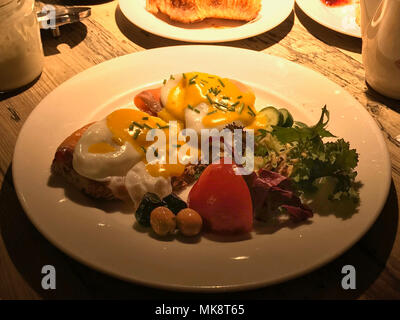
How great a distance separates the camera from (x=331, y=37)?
2.73 meters

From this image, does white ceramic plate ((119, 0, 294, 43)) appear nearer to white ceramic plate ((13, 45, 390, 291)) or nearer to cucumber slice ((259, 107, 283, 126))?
white ceramic plate ((13, 45, 390, 291))

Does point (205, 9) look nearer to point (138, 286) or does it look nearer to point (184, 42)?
point (184, 42)

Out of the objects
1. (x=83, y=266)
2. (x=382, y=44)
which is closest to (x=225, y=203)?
(x=83, y=266)

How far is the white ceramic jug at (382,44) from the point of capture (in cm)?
194

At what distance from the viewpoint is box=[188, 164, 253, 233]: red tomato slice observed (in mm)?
1528

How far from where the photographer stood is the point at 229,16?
2.79 metres

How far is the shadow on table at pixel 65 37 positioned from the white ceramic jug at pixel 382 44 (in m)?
1.68

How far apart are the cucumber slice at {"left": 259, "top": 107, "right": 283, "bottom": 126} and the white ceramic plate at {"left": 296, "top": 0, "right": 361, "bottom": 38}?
885 millimetres

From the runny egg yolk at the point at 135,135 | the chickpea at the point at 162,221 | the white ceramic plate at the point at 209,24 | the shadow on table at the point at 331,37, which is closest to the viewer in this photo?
the chickpea at the point at 162,221

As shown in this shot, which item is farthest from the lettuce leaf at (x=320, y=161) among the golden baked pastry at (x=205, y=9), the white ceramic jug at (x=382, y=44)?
the golden baked pastry at (x=205, y=9)

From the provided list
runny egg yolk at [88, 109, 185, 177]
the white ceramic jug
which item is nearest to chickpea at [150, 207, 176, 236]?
runny egg yolk at [88, 109, 185, 177]

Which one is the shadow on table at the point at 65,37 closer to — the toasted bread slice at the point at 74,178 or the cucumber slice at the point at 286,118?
the toasted bread slice at the point at 74,178

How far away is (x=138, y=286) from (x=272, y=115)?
1.00 meters

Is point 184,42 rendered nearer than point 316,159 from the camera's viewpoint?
No
